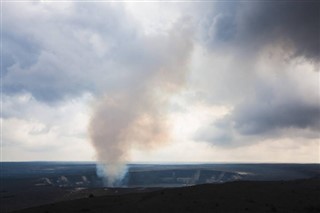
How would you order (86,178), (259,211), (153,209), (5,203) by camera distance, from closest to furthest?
(259,211), (153,209), (5,203), (86,178)

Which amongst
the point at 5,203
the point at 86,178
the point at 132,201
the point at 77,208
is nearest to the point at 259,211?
the point at 132,201

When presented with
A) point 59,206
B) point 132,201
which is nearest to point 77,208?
point 59,206

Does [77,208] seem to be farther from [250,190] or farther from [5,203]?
[5,203]

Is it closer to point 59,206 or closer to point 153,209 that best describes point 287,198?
point 153,209

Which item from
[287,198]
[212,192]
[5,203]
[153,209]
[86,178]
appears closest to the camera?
[153,209]

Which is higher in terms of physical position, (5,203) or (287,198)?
(287,198)

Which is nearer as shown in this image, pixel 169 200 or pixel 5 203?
pixel 169 200
